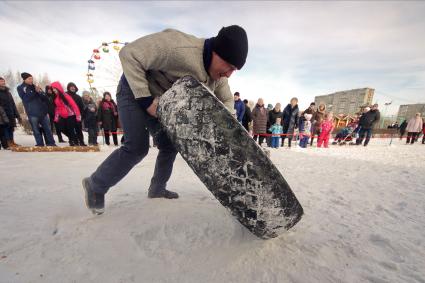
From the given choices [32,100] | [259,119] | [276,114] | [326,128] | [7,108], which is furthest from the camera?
[326,128]

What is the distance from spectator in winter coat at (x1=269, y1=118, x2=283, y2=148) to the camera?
7.72m

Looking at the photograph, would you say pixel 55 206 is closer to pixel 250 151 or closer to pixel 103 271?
pixel 103 271

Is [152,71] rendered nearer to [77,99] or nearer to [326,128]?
[77,99]

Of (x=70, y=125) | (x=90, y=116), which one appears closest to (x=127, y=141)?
(x=70, y=125)

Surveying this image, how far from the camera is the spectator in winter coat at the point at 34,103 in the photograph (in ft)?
15.8

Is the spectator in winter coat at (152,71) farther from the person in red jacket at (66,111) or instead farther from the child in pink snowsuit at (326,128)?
the child in pink snowsuit at (326,128)

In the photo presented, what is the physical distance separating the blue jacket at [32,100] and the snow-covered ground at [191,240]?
327cm

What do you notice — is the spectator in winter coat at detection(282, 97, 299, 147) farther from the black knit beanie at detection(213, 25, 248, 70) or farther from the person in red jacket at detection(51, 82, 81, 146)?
the black knit beanie at detection(213, 25, 248, 70)

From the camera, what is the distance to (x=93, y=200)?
168cm

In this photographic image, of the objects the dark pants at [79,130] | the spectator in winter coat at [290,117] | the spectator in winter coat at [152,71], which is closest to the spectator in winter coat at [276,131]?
the spectator in winter coat at [290,117]

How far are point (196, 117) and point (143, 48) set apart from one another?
0.60 m

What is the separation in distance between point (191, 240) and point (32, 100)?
18.0 feet

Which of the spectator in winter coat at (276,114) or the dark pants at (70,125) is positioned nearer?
the dark pants at (70,125)

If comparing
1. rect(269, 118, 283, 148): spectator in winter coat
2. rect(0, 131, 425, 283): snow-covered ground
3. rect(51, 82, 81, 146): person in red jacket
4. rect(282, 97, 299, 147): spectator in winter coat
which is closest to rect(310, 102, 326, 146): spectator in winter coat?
rect(282, 97, 299, 147): spectator in winter coat
